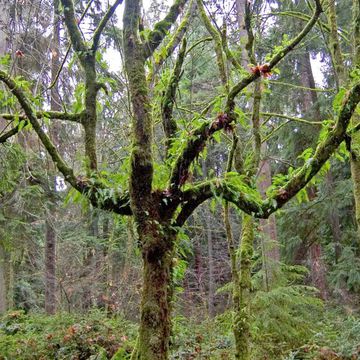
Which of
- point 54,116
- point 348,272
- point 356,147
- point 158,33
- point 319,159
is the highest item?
point 158,33

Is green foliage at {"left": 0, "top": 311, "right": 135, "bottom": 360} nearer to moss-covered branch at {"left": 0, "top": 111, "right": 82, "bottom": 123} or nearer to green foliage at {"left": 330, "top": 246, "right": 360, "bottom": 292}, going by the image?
moss-covered branch at {"left": 0, "top": 111, "right": 82, "bottom": 123}

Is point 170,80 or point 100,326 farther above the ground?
point 170,80

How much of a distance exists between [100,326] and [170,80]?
512 cm

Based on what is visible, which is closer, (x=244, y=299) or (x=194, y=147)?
(x=194, y=147)

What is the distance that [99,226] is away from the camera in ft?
50.8

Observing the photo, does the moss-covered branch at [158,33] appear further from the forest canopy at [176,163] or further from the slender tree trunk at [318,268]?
the slender tree trunk at [318,268]

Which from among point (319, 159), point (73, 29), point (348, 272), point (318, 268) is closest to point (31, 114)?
point (73, 29)

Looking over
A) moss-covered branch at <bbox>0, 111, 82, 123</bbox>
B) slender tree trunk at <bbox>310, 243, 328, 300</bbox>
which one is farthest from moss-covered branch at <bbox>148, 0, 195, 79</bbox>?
slender tree trunk at <bbox>310, 243, 328, 300</bbox>

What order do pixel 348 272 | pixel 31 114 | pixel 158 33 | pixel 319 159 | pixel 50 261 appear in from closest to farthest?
pixel 319 159, pixel 31 114, pixel 158 33, pixel 348 272, pixel 50 261

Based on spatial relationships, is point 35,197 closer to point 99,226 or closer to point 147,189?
point 99,226

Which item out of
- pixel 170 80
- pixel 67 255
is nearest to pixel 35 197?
pixel 67 255

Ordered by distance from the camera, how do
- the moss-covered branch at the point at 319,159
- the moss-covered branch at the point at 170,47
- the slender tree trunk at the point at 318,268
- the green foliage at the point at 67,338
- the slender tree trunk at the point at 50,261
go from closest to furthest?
the moss-covered branch at the point at 319,159 < the moss-covered branch at the point at 170,47 < the green foliage at the point at 67,338 < the slender tree trunk at the point at 50,261 < the slender tree trunk at the point at 318,268

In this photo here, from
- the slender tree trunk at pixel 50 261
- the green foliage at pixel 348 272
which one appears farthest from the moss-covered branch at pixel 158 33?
the slender tree trunk at pixel 50 261

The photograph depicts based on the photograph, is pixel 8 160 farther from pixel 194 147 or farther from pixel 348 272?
pixel 348 272
